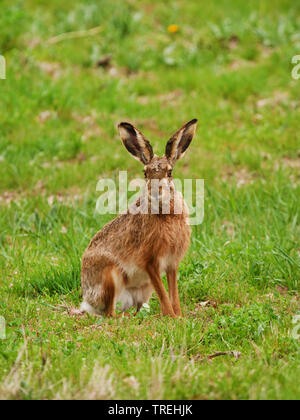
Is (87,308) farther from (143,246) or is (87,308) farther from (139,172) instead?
(139,172)

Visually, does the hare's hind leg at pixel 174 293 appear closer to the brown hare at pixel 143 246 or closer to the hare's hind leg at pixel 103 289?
the brown hare at pixel 143 246

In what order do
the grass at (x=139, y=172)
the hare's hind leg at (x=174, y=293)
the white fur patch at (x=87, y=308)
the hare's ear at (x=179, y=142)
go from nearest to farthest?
the grass at (x=139, y=172) < the hare's ear at (x=179, y=142) < the hare's hind leg at (x=174, y=293) < the white fur patch at (x=87, y=308)

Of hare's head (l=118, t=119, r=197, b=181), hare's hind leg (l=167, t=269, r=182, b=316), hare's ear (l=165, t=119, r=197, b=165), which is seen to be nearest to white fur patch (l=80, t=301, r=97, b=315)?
hare's hind leg (l=167, t=269, r=182, b=316)

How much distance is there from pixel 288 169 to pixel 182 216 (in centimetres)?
353

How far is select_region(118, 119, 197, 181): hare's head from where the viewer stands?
4.88m

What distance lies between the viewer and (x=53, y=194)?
8281mm

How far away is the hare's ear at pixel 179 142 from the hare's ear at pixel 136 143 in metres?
0.15

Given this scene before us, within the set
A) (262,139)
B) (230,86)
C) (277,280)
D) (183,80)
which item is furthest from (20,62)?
(277,280)

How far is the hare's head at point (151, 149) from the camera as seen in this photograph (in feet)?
16.0

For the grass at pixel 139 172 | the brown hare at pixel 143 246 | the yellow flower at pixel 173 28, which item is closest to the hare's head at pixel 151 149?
the brown hare at pixel 143 246

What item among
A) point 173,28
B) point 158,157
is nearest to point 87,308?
point 158,157

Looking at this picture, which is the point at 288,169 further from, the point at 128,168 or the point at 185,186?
A: the point at 128,168

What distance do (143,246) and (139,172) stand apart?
140 inches

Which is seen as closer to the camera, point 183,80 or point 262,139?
point 262,139
